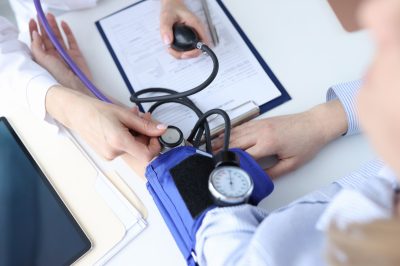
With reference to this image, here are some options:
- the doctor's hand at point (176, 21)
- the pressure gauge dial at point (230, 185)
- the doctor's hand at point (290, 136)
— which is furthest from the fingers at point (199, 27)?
the pressure gauge dial at point (230, 185)

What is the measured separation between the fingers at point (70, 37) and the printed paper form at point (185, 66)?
2.5 inches

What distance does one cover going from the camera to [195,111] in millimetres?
616

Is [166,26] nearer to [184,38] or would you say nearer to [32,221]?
[184,38]

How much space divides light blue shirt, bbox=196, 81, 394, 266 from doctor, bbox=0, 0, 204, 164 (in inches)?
6.3

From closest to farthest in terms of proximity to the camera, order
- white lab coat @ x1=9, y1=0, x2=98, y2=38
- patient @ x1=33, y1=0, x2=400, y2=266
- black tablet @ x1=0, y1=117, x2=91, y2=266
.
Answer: patient @ x1=33, y1=0, x2=400, y2=266
black tablet @ x1=0, y1=117, x2=91, y2=266
white lab coat @ x1=9, y1=0, x2=98, y2=38

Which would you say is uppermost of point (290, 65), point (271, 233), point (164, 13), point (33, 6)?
point (33, 6)

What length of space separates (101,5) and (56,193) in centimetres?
42

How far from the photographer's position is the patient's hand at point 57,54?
71 cm

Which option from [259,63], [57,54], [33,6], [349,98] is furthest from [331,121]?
[33,6]

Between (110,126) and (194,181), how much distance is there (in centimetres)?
15

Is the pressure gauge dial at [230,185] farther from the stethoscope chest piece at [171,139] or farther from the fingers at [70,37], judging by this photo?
the fingers at [70,37]

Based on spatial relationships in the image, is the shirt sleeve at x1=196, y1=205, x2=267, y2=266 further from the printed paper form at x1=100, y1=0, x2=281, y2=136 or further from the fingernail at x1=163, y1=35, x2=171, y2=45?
the fingernail at x1=163, y1=35, x2=171, y2=45

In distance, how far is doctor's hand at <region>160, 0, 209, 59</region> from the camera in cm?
69

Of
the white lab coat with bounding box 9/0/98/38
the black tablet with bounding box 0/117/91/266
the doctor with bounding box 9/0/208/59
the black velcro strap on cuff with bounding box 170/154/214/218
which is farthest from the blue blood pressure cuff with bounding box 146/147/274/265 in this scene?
the white lab coat with bounding box 9/0/98/38
